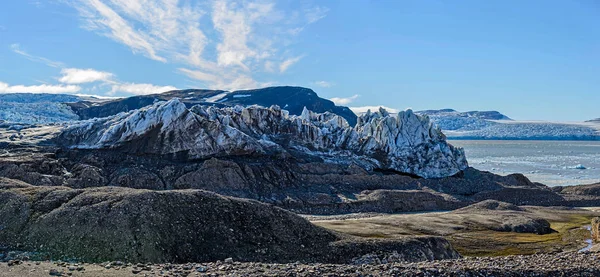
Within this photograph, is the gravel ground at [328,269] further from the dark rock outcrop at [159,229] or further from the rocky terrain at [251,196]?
the dark rock outcrop at [159,229]

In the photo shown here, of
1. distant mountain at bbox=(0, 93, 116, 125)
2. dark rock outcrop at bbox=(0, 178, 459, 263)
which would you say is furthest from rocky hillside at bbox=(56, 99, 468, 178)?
distant mountain at bbox=(0, 93, 116, 125)

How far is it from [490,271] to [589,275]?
7121 mm

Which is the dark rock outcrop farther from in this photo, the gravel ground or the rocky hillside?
the rocky hillside

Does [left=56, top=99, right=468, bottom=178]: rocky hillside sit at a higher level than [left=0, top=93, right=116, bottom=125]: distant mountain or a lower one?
lower

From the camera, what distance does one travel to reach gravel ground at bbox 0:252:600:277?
23.3 meters

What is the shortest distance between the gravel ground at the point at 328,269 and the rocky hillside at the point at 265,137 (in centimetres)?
6117

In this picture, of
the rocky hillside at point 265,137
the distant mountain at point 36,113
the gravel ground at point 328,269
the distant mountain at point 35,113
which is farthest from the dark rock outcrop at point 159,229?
the distant mountain at point 35,113

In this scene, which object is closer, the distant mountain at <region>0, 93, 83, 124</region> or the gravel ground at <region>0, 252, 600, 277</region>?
the gravel ground at <region>0, 252, 600, 277</region>

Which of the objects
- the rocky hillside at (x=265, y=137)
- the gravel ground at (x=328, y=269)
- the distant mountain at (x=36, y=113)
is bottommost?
the gravel ground at (x=328, y=269)

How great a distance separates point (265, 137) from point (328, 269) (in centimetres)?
7675

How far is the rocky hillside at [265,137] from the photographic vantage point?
8581 cm

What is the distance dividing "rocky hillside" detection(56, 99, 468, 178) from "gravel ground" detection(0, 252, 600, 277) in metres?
61.2

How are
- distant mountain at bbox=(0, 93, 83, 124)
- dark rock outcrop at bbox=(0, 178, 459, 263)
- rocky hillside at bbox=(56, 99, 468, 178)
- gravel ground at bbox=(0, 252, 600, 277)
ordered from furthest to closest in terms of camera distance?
1. distant mountain at bbox=(0, 93, 83, 124)
2. rocky hillside at bbox=(56, 99, 468, 178)
3. dark rock outcrop at bbox=(0, 178, 459, 263)
4. gravel ground at bbox=(0, 252, 600, 277)

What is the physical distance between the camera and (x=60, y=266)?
2414 cm
